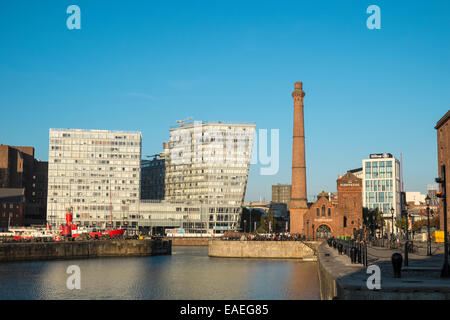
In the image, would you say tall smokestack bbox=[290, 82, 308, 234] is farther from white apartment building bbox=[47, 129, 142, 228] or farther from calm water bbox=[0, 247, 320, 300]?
white apartment building bbox=[47, 129, 142, 228]

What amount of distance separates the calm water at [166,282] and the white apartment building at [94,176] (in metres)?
106

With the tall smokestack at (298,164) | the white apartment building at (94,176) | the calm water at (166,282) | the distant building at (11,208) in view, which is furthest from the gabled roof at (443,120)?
the distant building at (11,208)

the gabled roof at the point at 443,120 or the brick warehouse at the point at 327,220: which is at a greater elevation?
the gabled roof at the point at 443,120

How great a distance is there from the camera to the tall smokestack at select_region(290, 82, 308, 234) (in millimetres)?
129500

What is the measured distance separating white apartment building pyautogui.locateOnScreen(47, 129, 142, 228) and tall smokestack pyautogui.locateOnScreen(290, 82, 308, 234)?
76.9 m

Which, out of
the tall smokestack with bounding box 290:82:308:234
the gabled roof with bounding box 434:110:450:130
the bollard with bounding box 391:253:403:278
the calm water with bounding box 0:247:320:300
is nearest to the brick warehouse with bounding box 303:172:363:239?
the tall smokestack with bounding box 290:82:308:234

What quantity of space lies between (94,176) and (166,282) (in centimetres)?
13311

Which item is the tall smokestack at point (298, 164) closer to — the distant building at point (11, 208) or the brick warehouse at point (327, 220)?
the brick warehouse at point (327, 220)

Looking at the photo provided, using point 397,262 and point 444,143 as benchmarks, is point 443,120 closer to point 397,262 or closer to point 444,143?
point 444,143

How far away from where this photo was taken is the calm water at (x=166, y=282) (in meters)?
53.4

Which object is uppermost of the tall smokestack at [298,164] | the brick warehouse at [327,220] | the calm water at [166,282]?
the tall smokestack at [298,164]
